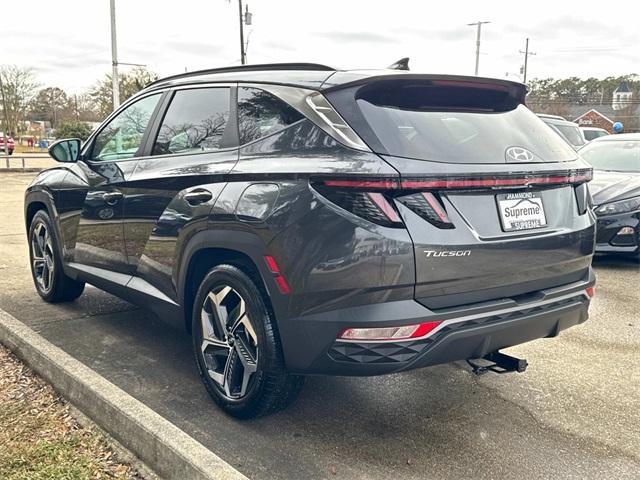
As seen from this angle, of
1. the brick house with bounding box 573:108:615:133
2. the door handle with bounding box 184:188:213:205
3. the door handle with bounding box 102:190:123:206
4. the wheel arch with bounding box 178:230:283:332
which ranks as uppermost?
the brick house with bounding box 573:108:615:133

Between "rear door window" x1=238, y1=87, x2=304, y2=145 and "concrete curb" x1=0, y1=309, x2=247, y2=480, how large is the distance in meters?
1.41

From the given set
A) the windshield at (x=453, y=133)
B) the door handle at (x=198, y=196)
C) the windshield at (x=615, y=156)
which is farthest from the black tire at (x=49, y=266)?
the windshield at (x=615, y=156)

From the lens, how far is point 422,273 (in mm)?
2479

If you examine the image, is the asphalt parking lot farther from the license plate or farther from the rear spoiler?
the rear spoiler

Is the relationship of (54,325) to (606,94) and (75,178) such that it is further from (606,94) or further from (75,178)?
(606,94)

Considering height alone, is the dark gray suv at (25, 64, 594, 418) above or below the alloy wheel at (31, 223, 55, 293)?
above

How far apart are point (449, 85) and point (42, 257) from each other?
379 centimetres

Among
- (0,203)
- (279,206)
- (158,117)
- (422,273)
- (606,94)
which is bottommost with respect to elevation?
(0,203)

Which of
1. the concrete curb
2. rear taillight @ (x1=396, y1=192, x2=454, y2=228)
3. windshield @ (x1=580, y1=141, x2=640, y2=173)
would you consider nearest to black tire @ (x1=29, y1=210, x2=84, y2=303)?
the concrete curb

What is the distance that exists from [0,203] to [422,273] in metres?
12.6

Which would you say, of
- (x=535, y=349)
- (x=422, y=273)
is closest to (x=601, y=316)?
(x=535, y=349)

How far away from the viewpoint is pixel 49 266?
5004 millimetres

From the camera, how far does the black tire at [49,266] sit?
4.84 metres

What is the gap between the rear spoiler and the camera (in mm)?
2730
